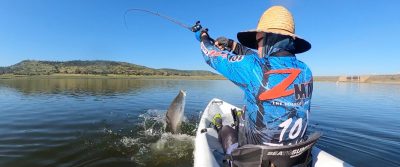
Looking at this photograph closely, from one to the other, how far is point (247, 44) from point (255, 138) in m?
1.50

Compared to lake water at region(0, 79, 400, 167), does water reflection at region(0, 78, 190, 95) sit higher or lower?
higher

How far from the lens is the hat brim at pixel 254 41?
154 inches

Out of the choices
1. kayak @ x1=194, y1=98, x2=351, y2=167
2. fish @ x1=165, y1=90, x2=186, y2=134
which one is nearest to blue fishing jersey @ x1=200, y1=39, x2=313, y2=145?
kayak @ x1=194, y1=98, x2=351, y2=167

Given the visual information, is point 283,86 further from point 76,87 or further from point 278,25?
point 76,87

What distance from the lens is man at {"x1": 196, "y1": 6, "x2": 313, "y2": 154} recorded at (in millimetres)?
3586

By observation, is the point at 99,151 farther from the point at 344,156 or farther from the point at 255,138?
the point at 344,156

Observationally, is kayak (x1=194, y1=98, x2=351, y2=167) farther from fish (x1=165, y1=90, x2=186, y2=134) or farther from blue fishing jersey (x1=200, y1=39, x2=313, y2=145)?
blue fishing jersey (x1=200, y1=39, x2=313, y2=145)

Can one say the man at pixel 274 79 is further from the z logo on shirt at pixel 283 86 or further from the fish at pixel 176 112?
the fish at pixel 176 112

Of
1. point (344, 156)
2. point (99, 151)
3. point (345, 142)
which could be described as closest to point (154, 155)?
point (99, 151)

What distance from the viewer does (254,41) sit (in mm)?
4414

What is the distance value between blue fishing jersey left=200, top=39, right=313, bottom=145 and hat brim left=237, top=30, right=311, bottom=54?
0.29m

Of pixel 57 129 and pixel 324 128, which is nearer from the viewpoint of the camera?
pixel 57 129

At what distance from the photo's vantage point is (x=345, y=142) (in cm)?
1093

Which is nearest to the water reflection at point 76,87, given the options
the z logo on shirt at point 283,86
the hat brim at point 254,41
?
the hat brim at point 254,41
